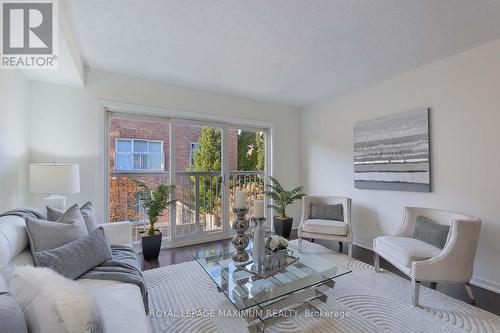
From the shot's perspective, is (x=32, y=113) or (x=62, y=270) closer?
(x=62, y=270)

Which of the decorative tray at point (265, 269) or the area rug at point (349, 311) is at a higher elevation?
the decorative tray at point (265, 269)

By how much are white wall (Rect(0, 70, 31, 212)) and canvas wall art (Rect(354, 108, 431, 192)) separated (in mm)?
4115

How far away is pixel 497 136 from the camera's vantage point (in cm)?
223

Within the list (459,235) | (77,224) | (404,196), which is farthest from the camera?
(404,196)

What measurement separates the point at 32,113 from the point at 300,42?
307 cm

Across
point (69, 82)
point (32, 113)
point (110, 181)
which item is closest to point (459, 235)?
point (110, 181)

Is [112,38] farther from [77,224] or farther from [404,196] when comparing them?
[404,196]

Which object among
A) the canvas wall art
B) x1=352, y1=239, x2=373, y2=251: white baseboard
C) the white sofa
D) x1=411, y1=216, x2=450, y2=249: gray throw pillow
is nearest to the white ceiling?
the canvas wall art

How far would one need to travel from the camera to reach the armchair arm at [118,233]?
Answer: 86.7 inches

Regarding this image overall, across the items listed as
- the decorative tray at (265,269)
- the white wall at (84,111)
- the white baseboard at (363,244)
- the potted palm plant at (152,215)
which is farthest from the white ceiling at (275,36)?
the white baseboard at (363,244)

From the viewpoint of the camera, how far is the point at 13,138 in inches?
87.1

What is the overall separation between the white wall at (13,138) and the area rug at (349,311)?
160 cm

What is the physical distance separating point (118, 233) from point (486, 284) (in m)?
3.69

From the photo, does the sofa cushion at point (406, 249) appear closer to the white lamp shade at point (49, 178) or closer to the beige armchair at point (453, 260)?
the beige armchair at point (453, 260)
